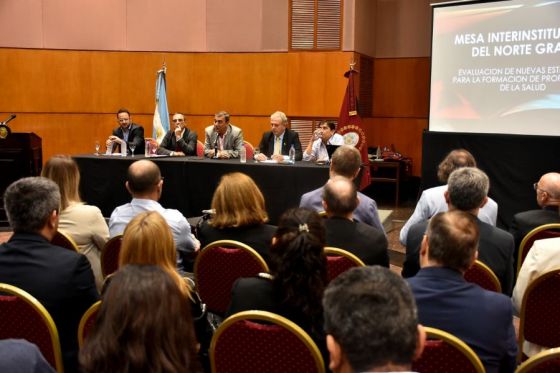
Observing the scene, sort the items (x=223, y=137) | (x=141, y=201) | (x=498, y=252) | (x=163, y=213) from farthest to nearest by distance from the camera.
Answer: (x=223, y=137), (x=141, y=201), (x=163, y=213), (x=498, y=252)

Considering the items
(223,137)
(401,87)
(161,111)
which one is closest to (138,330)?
(223,137)

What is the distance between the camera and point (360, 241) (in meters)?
2.97

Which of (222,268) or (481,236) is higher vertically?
(481,236)

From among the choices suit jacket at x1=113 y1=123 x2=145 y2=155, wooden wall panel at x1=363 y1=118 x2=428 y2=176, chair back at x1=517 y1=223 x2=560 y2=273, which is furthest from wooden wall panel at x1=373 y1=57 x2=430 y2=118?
chair back at x1=517 y1=223 x2=560 y2=273

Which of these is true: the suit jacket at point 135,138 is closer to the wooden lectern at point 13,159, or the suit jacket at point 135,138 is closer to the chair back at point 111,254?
the wooden lectern at point 13,159

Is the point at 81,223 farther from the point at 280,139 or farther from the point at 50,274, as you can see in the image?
the point at 280,139

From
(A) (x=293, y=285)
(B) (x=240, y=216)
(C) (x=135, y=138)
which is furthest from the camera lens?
(C) (x=135, y=138)

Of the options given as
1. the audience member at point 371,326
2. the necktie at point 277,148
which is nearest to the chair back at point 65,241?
the audience member at point 371,326

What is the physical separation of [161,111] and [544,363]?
7.97 meters

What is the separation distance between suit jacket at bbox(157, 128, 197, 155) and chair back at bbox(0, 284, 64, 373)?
211 inches

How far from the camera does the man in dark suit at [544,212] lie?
360 centimetres

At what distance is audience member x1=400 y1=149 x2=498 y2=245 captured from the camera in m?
3.84

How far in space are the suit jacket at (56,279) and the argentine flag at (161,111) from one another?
254 inches

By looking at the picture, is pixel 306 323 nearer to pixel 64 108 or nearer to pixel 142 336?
pixel 142 336
